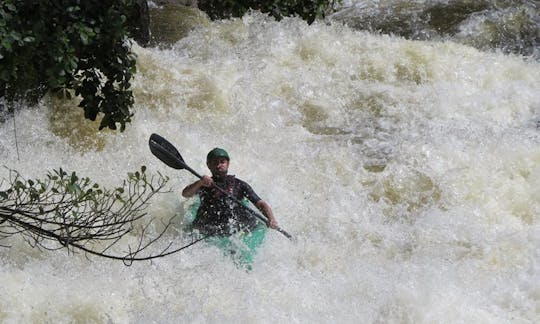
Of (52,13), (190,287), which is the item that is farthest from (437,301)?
(52,13)

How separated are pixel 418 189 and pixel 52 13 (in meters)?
3.00

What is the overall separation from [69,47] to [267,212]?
1.70 metres

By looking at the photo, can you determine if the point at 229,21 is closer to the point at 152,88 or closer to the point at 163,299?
the point at 152,88

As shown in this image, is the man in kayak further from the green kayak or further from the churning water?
the churning water

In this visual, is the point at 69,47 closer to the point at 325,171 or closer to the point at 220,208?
the point at 220,208

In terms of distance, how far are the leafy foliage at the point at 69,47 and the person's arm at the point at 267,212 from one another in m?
1.12

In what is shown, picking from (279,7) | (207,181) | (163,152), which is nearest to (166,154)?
(163,152)

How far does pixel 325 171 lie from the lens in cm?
634

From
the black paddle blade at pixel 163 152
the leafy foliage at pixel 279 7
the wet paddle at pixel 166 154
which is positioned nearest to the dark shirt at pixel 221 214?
the wet paddle at pixel 166 154

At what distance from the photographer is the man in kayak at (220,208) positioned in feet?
17.7

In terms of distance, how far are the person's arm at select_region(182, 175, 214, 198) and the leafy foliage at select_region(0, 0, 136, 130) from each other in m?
0.68

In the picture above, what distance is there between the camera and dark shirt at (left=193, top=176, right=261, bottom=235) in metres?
5.39

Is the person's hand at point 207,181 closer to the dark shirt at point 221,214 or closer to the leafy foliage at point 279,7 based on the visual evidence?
the dark shirt at point 221,214

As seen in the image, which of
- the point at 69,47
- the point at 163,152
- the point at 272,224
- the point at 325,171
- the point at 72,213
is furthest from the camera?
the point at 325,171
